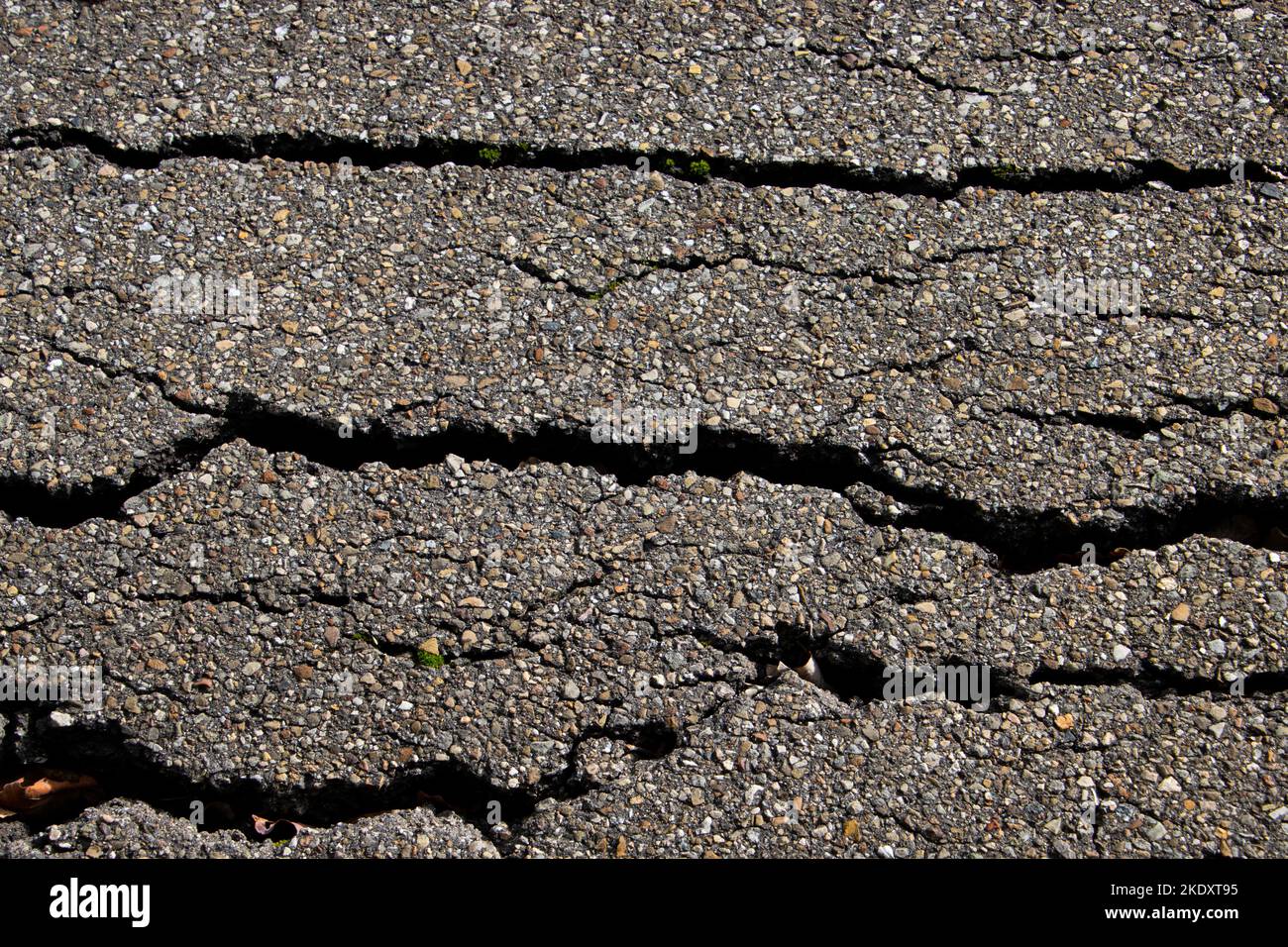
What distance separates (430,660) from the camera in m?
2.75

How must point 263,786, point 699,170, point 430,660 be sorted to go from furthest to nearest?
point 699,170, point 430,660, point 263,786

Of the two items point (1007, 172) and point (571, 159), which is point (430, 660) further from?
point (1007, 172)

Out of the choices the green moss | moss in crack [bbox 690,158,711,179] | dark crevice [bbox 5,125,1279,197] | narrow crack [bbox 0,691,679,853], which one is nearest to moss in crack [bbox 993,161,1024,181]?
dark crevice [bbox 5,125,1279,197]

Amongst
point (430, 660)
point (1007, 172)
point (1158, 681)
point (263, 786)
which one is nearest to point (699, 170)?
point (1007, 172)

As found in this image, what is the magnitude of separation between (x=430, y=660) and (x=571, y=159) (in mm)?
1480

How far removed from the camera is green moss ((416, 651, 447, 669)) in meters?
2.74

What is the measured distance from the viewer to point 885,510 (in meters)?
2.95

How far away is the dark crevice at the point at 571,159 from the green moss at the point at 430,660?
142 cm

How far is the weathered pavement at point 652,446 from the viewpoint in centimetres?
267

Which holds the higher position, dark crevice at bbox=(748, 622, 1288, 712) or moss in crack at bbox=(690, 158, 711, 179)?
moss in crack at bbox=(690, 158, 711, 179)

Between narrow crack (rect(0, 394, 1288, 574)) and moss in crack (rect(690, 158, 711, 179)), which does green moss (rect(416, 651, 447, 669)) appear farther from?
moss in crack (rect(690, 158, 711, 179))

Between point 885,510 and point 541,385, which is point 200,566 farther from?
point 885,510

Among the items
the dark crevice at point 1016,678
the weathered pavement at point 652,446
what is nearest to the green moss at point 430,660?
the weathered pavement at point 652,446

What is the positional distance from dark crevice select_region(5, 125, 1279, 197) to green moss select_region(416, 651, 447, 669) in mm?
1419
